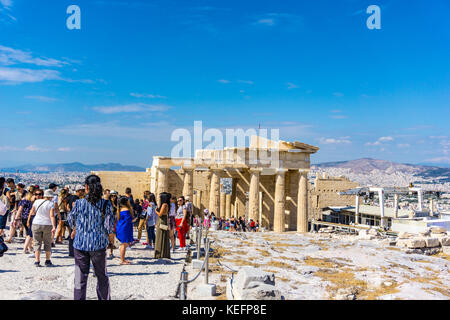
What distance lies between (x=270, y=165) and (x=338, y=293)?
65.5 ft

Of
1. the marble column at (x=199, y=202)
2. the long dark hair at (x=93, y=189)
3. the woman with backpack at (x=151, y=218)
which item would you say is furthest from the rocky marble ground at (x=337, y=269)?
the marble column at (x=199, y=202)

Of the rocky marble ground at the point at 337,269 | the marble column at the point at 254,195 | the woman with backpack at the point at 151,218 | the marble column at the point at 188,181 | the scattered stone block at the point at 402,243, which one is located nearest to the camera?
the rocky marble ground at the point at 337,269

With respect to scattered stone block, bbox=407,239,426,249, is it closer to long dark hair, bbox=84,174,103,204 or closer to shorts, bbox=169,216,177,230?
shorts, bbox=169,216,177,230

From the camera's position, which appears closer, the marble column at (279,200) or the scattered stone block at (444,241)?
the scattered stone block at (444,241)

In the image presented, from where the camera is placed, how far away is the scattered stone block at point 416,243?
54.7ft

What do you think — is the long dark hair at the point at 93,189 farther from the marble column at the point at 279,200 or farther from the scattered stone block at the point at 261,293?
the marble column at the point at 279,200

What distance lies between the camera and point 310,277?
10469 millimetres

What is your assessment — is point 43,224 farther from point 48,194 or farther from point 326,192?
point 326,192

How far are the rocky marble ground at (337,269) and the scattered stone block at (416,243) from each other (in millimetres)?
686

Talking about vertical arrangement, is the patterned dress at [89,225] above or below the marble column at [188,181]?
below

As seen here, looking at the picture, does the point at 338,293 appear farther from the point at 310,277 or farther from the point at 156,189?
the point at 156,189

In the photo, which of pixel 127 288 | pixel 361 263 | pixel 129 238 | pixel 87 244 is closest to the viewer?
pixel 87 244
